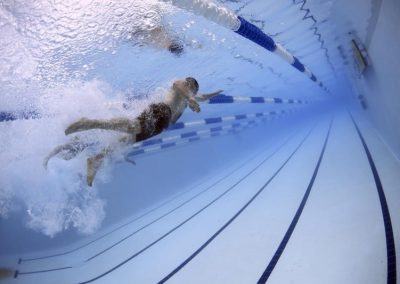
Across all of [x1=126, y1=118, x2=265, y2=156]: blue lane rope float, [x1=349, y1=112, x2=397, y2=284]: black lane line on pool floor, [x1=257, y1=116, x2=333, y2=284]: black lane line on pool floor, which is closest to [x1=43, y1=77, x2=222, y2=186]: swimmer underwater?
[x1=257, y1=116, x2=333, y2=284]: black lane line on pool floor

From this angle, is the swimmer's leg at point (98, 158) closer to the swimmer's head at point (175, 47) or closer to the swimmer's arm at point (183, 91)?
the swimmer's arm at point (183, 91)

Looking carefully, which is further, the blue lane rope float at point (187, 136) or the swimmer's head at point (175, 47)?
the blue lane rope float at point (187, 136)

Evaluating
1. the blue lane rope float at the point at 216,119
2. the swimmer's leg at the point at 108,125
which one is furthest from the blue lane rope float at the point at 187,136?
the swimmer's leg at the point at 108,125

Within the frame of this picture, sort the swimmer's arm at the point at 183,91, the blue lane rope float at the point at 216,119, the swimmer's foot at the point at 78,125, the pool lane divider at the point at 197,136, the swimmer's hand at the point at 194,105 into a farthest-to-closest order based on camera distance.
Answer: the pool lane divider at the point at 197,136, the blue lane rope float at the point at 216,119, the swimmer's arm at the point at 183,91, the swimmer's hand at the point at 194,105, the swimmer's foot at the point at 78,125

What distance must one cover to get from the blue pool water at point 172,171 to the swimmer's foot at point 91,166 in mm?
304

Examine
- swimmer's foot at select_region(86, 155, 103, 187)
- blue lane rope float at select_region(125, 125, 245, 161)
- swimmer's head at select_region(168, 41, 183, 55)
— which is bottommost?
swimmer's foot at select_region(86, 155, 103, 187)

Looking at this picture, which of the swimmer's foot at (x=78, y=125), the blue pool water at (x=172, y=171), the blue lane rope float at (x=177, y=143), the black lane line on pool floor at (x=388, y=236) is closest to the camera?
the black lane line on pool floor at (x=388, y=236)

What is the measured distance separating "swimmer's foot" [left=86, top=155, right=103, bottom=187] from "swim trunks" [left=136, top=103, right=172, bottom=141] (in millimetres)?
449

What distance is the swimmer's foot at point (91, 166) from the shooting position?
294 cm

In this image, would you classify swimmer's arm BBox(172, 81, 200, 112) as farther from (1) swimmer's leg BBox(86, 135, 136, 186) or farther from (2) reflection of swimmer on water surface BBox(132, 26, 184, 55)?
(2) reflection of swimmer on water surface BBox(132, 26, 184, 55)

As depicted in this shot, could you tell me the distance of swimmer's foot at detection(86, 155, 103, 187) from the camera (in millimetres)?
2940

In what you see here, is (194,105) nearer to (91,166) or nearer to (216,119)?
(91,166)

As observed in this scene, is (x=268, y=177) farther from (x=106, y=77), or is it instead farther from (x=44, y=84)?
(x=44, y=84)

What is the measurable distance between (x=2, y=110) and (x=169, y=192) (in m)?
4.41
